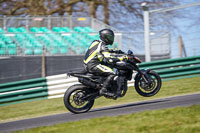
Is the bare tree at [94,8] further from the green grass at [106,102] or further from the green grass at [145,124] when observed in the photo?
the green grass at [145,124]

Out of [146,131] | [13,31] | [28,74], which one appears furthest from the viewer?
[13,31]

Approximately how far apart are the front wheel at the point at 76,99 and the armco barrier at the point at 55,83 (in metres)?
5.10

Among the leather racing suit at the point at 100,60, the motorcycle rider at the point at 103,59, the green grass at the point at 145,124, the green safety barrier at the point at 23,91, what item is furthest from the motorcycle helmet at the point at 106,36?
the green safety barrier at the point at 23,91

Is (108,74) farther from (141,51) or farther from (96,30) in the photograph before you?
(96,30)

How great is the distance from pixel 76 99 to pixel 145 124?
2708 mm

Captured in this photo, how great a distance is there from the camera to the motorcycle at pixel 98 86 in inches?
303

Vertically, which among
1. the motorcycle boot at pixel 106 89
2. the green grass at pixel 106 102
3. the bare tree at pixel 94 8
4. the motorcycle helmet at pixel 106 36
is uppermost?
the bare tree at pixel 94 8

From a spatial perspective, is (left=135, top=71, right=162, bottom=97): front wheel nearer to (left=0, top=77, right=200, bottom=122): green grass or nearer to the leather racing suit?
the leather racing suit

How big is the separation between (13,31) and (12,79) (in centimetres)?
378

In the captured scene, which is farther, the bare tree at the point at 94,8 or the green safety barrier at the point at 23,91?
the bare tree at the point at 94,8

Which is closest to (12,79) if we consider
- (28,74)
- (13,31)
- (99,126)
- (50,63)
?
(28,74)

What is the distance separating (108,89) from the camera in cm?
794

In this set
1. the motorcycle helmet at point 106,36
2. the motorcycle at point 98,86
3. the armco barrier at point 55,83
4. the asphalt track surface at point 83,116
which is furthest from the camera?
the armco barrier at point 55,83

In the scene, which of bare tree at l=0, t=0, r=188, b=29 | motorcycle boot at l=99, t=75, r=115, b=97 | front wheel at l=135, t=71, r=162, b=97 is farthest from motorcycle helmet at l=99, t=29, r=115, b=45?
bare tree at l=0, t=0, r=188, b=29
